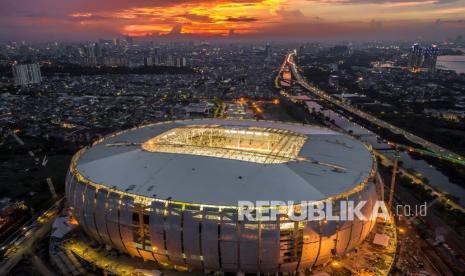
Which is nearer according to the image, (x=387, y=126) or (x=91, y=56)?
(x=387, y=126)

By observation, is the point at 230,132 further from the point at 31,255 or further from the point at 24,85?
the point at 24,85

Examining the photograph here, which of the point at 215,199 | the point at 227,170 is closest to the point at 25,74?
the point at 227,170

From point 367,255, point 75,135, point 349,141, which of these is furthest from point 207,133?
point 75,135

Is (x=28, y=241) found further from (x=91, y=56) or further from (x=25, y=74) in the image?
(x=91, y=56)

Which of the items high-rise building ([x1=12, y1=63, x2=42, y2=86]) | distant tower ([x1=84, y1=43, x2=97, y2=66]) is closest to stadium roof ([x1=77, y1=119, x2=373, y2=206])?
high-rise building ([x1=12, y1=63, x2=42, y2=86])

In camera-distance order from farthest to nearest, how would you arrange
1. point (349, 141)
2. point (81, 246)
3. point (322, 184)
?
point (349, 141) → point (81, 246) → point (322, 184)

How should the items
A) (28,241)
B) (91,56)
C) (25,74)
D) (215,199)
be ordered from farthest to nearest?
(91,56), (25,74), (28,241), (215,199)

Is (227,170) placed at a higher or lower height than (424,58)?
higher
